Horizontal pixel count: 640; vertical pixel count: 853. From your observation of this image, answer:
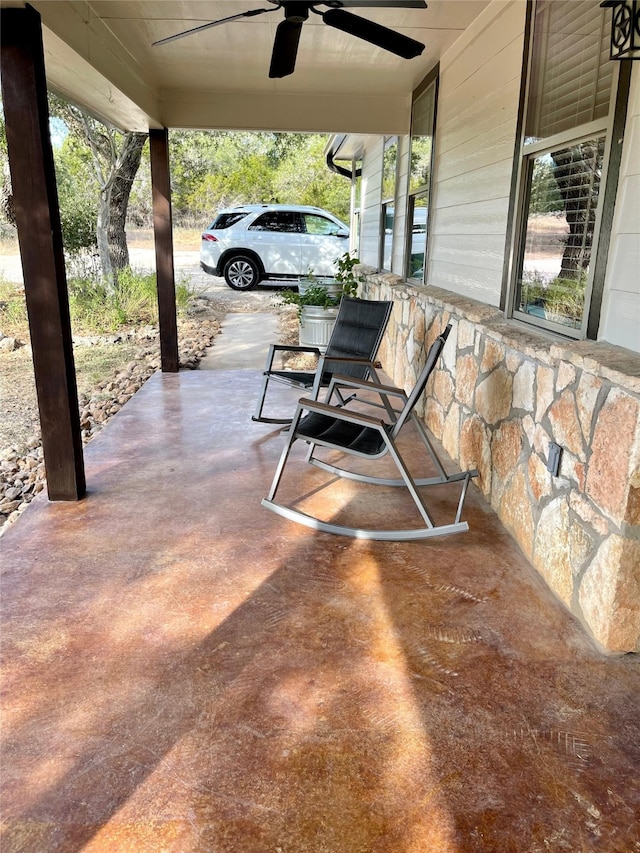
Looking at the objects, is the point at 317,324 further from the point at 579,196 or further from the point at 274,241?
the point at 274,241

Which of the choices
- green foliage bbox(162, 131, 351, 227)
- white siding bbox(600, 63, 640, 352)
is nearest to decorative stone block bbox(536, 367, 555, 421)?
white siding bbox(600, 63, 640, 352)

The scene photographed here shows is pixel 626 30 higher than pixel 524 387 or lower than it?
higher

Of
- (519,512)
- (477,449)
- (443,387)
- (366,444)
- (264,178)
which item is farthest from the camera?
(264,178)

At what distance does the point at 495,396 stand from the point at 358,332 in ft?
4.43

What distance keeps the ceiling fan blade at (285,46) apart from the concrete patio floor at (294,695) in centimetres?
222

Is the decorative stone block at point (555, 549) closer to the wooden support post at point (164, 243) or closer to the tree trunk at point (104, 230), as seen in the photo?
the wooden support post at point (164, 243)

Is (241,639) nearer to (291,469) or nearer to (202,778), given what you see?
(202,778)

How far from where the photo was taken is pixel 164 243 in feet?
18.3

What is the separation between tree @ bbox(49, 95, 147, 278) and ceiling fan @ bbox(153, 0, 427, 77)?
6360 millimetres

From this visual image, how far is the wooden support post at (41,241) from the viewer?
254 cm

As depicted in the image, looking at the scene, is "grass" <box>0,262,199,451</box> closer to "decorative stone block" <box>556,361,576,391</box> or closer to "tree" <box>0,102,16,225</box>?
"tree" <box>0,102,16,225</box>

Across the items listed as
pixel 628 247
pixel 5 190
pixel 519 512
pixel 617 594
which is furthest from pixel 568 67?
pixel 5 190

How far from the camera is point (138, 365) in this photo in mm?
6184

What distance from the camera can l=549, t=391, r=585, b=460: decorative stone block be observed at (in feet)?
7.12
